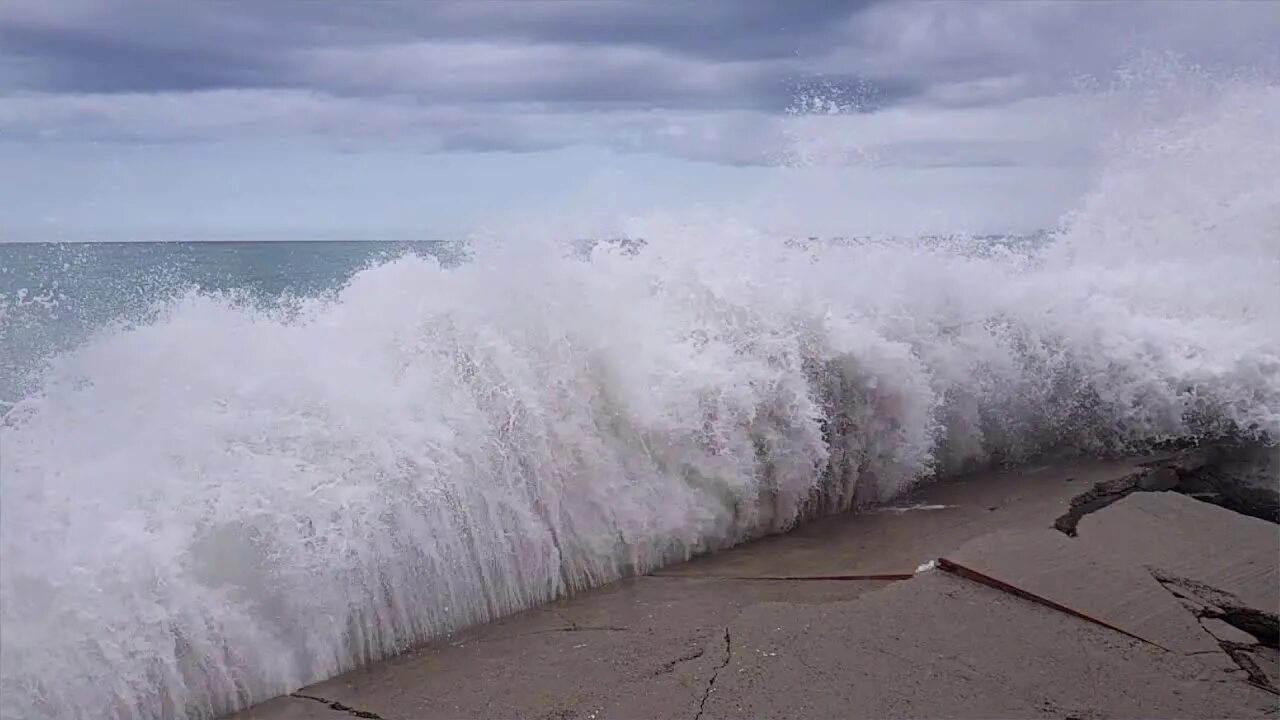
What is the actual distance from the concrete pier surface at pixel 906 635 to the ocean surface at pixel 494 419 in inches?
12.2

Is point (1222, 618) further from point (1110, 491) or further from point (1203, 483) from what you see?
point (1203, 483)

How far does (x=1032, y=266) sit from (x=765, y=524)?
4972mm

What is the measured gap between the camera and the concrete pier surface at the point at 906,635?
3475 mm

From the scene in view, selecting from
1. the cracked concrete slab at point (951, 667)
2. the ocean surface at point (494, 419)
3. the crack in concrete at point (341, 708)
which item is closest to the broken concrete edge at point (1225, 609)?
the cracked concrete slab at point (951, 667)

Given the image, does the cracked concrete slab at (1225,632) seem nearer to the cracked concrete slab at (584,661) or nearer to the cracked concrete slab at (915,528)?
the cracked concrete slab at (915,528)

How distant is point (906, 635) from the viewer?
392cm

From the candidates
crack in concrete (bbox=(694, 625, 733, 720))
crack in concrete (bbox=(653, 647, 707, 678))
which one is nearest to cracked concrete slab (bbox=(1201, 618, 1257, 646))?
crack in concrete (bbox=(694, 625, 733, 720))

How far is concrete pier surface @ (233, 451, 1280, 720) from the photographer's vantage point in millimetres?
3475

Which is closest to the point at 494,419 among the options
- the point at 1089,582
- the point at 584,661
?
the point at 584,661

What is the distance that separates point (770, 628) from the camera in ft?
13.2

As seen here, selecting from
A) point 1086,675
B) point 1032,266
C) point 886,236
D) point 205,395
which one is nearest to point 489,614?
point 205,395

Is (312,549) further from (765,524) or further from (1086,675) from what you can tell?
(1086,675)

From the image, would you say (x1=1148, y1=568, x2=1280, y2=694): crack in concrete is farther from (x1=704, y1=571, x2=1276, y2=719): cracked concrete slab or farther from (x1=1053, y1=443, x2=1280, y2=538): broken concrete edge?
(x1=1053, y1=443, x2=1280, y2=538): broken concrete edge

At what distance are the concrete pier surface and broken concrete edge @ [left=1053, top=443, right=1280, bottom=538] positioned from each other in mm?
146
